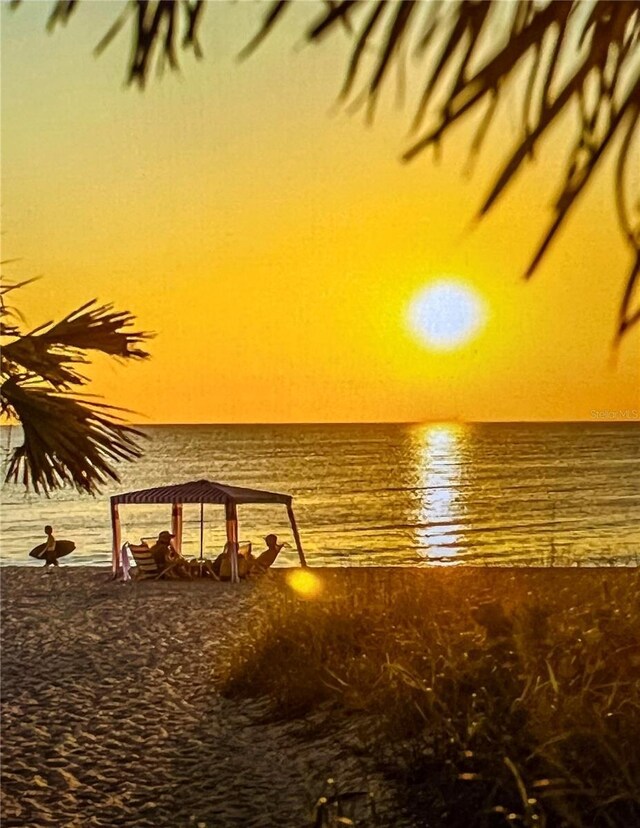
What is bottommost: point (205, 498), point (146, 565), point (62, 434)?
point (146, 565)

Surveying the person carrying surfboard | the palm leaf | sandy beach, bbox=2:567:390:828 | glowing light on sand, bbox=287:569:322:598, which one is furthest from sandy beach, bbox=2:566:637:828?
the person carrying surfboard

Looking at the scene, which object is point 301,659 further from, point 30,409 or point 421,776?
point 30,409

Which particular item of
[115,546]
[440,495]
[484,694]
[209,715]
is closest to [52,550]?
[115,546]

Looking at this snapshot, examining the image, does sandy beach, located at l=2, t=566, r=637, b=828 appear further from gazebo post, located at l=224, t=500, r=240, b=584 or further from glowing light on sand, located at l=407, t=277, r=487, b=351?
gazebo post, located at l=224, t=500, r=240, b=584

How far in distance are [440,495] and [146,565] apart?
33.0 meters

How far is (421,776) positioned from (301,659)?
2314 mm

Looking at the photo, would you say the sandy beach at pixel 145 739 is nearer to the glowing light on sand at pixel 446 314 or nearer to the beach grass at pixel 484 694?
the beach grass at pixel 484 694

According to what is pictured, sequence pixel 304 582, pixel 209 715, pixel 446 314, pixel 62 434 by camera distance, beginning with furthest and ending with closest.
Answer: pixel 304 582 < pixel 209 715 < pixel 446 314 < pixel 62 434

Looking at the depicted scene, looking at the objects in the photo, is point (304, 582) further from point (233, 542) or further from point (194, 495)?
point (194, 495)

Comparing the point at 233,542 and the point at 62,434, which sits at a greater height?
the point at 62,434

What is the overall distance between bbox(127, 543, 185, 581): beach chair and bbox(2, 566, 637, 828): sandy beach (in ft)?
12.5

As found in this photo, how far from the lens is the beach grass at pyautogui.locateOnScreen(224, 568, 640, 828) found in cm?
385

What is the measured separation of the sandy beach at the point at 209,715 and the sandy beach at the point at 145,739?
1cm

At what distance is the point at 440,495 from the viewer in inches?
1817
